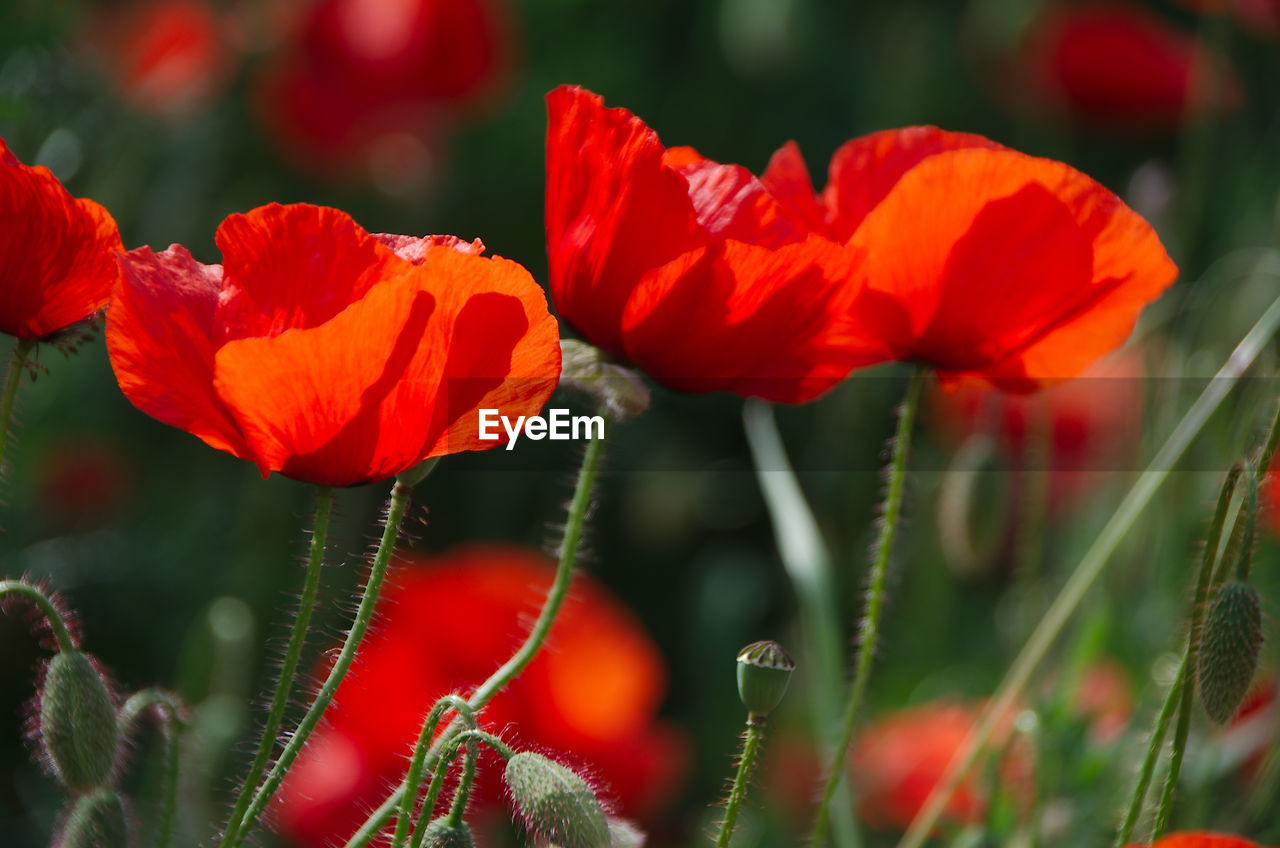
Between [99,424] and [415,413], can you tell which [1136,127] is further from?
[415,413]

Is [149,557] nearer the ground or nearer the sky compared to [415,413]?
nearer the ground

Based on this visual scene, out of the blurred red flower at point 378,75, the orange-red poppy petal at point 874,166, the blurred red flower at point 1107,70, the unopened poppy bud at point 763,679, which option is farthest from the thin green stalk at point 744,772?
the blurred red flower at point 1107,70

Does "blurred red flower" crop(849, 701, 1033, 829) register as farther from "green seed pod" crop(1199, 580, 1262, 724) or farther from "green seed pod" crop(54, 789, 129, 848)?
"green seed pod" crop(54, 789, 129, 848)

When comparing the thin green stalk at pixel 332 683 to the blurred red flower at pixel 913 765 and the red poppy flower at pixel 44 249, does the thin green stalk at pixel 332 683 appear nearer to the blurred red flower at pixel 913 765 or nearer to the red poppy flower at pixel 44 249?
the red poppy flower at pixel 44 249

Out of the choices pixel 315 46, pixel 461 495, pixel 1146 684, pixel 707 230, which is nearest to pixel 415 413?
pixel 707 230

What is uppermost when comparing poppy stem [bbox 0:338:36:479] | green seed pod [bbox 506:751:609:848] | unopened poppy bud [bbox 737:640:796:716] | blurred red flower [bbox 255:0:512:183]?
A: blurred red flower [bbox 255:0:512:183]

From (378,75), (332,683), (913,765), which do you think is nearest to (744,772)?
(332,683)

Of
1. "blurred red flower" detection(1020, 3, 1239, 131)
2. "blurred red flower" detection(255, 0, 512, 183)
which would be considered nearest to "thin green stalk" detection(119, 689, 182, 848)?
"blurred red flower" detection(255, 0, 512, 183)

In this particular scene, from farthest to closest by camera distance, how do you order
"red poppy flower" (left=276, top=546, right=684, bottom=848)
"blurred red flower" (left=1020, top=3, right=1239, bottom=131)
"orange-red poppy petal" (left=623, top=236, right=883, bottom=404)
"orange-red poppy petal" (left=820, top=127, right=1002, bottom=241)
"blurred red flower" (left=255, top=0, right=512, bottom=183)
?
"blurred red flower" (left=1020, top=3, right=1239, bottom=131)
"blurred red flower" (left=255, top=0, right=512, bottom=183)
"red poppy flower" (left=276, top=546, right=684, bottom=848)
"orange-red poppy petal" (left=820, top=127, right=1002, bottom=241)
"orange-red poppy petal" (left=623, top=236, right=883, bottom=404)
